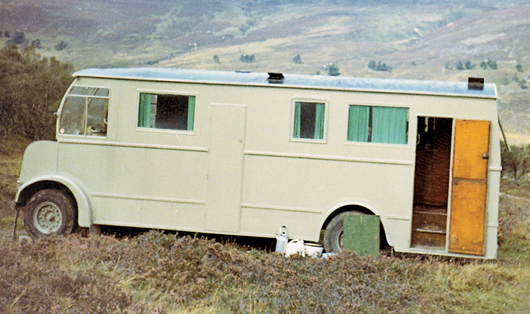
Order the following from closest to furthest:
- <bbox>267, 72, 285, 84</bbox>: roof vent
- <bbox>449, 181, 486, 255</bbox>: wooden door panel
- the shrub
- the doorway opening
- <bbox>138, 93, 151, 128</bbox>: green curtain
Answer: <bbox>449, 181, 486, 255</bbox>: wooden door panel → <bbox>267, 72, 285, 84</bbox>: roof vent → <bbox>138, 93, 151, 128</bbox>: green curtain → the doorway opening → the shrub

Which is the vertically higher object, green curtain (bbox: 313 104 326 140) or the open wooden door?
green curtain (bbox: 313 104 326 140)

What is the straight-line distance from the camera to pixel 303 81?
9.14 meters

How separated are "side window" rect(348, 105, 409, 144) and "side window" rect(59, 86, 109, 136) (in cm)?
399

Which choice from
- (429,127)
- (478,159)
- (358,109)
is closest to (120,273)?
(358,109)

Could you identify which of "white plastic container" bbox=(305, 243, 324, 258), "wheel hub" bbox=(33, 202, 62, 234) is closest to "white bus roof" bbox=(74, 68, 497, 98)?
"wheel hub" bbox=(33, 202, 62, 234)

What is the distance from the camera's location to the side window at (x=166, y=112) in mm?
9250

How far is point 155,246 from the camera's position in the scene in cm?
801

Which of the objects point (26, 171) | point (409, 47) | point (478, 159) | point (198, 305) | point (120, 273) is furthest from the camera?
point (409, 47)

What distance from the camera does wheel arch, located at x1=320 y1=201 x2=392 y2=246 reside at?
28.8ft

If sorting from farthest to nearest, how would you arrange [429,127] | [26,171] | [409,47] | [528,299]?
[409,47], [429,127], [26,171], [528,299]

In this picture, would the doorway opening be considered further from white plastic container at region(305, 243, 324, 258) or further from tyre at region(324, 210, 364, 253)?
white plastic container at region(305, 243, 324, 258)

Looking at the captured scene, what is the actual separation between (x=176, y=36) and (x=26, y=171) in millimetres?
117791

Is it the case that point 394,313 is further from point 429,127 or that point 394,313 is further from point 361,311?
point 429,127

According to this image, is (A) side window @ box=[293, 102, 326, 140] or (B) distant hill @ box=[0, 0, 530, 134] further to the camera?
(B) distant hill @ box=[0, 0, 530, 134]
